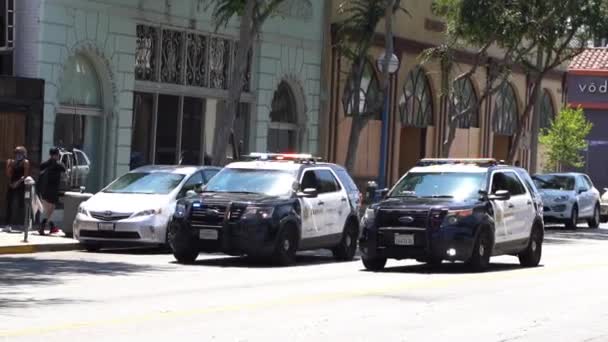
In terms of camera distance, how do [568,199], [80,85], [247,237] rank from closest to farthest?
[247,237] < [80,85] < [568,199]

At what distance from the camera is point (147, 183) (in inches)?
1043

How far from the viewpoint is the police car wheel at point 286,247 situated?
904 inches

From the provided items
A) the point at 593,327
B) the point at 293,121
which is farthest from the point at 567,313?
the point at 293,121

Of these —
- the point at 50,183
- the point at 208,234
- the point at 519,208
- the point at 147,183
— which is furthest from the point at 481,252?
the point at 50,183

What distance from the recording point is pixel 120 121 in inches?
1346

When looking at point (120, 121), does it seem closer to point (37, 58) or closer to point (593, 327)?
point (37, 58)

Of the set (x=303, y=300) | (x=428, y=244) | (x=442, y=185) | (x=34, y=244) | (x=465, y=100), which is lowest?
(x=34, y=244)

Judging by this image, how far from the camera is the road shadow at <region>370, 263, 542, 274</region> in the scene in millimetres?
22625

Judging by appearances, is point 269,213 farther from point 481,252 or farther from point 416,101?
point 416,101

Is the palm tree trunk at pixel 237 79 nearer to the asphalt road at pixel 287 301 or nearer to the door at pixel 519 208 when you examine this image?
the asphalt road at pixel 287 301

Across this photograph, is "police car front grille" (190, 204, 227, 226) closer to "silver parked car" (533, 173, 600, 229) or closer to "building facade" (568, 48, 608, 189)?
"silver parked car" (533, 173, 600, 229)

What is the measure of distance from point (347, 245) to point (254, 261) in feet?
6.87

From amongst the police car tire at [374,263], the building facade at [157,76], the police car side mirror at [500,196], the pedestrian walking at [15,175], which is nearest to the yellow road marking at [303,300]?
the police car side mirror at [500,196]

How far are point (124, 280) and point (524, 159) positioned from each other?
4119 cm
